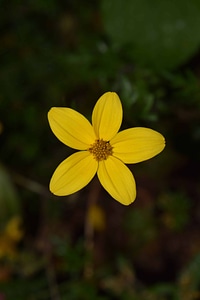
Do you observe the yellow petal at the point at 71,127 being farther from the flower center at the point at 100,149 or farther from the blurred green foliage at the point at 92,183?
the blurred green foliage at the point at 92,183

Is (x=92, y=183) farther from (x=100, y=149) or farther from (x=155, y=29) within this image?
(x=100, y=149)

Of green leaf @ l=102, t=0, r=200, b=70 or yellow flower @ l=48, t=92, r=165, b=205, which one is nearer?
yellow flower @ l=48, t=92, r=165, b=205

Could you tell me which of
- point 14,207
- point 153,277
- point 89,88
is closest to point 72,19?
point 89,88

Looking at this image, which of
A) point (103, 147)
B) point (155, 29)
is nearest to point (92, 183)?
point (155, 29)

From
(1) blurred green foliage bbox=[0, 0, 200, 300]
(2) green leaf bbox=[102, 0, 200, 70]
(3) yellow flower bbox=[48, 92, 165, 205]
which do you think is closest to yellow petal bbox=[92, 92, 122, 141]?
(3) yellow flower bbox=[48, 92, 165, 205]

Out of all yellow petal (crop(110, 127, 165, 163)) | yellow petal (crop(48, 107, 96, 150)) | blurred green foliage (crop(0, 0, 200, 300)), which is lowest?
yellow petal (crop(110, 127, 165, 163))

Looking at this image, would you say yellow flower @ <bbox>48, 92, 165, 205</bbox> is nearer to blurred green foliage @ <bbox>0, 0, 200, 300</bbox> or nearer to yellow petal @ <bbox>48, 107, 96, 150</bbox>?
yellow petal @ <bbox>48, 107, 96, 150</bbox>

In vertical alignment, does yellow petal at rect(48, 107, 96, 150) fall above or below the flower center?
above
